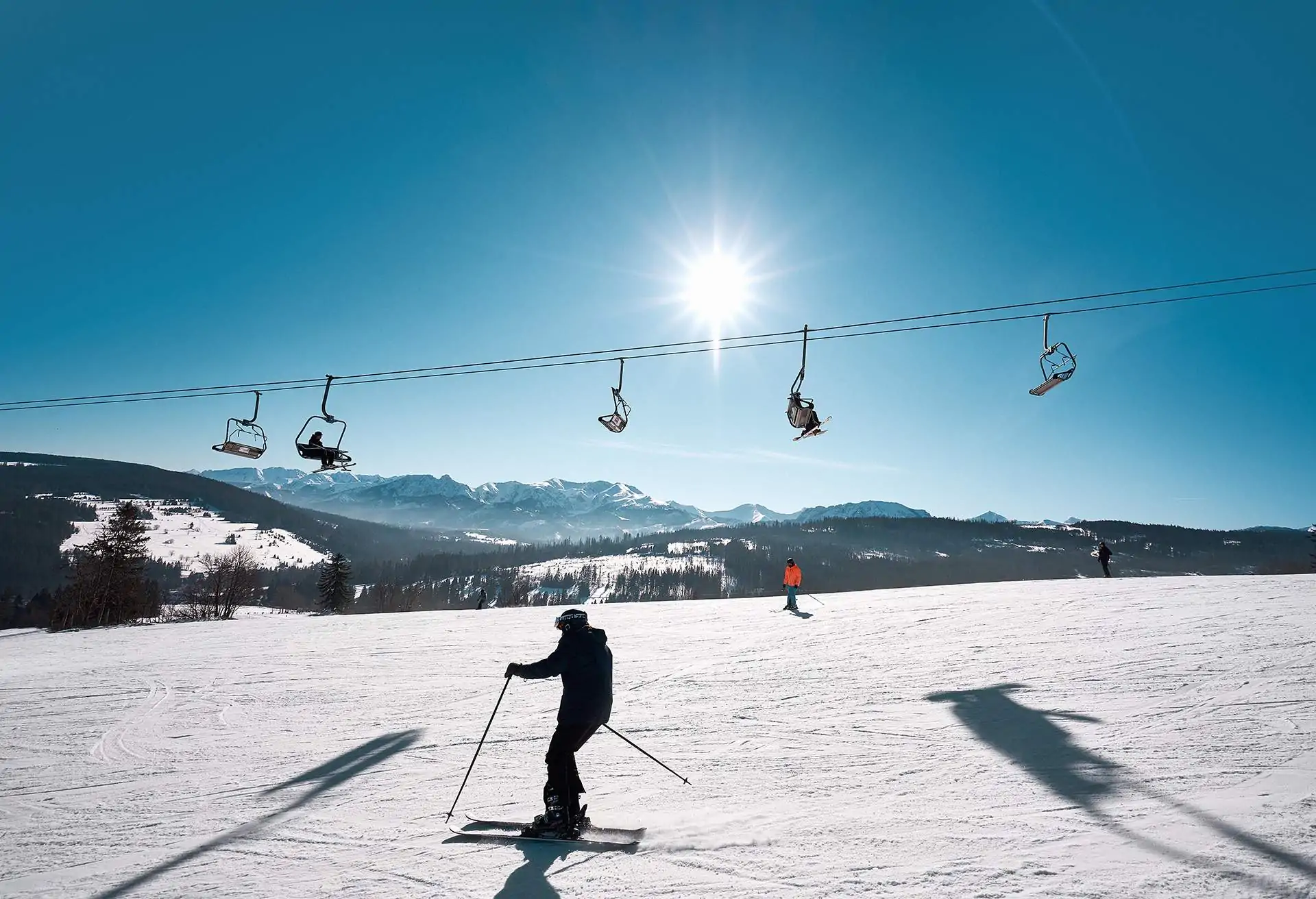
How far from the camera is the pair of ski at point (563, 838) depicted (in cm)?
509

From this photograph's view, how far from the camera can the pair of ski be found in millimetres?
5094

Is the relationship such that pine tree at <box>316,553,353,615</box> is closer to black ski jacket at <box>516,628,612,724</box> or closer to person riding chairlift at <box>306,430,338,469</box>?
person riding chairlift at <box>306,430,338,469</box>

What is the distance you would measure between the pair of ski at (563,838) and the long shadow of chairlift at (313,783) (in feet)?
6.99

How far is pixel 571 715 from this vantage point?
5.48 meters

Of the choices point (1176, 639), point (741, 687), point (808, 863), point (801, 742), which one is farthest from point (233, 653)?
point (1176, 639)

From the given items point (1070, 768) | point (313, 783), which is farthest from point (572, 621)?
point (1070, 768)

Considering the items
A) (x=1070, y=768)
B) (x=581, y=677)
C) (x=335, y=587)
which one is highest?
(x=581, y=677)

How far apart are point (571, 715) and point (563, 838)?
1064 millimetres

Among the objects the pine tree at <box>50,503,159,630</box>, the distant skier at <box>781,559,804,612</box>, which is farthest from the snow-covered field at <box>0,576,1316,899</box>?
the pine tree at <box>50,503,159,630</box>

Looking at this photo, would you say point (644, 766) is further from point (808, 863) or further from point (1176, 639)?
point (1176, 639)

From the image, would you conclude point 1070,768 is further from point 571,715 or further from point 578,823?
point 571,715

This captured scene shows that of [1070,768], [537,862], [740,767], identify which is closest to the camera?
[537,862]

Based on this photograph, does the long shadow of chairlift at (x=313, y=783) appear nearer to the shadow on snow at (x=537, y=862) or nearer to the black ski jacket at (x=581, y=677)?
the shadow on snow at (x=537, y=862)

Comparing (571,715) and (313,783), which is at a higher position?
(571,715)
